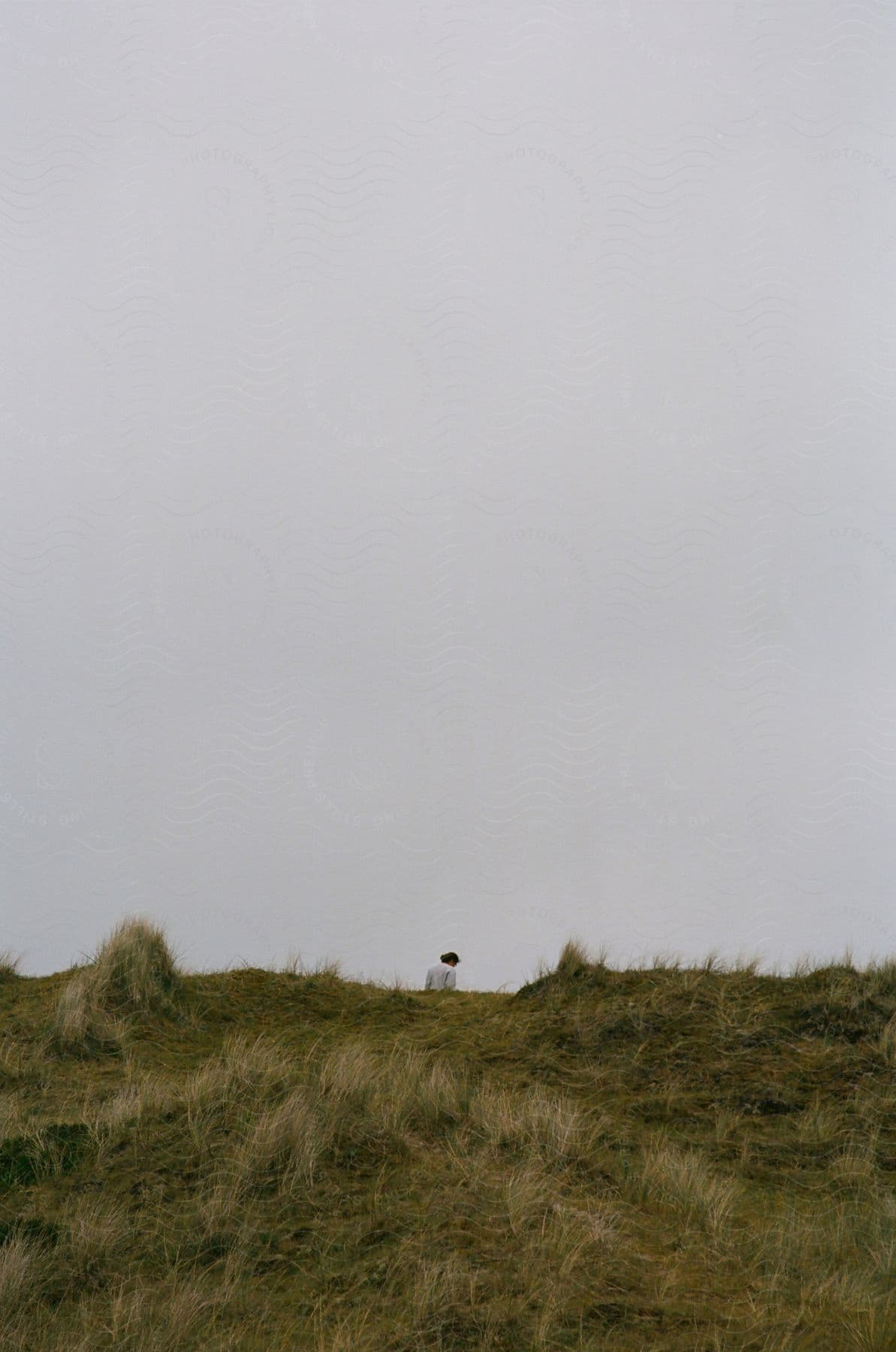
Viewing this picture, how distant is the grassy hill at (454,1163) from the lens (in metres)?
5.94

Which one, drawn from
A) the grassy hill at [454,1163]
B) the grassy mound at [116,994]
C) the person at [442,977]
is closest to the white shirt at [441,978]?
the person at [442,977]

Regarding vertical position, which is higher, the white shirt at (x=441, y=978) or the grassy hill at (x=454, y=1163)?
the white shirt at (x=441, y=978)

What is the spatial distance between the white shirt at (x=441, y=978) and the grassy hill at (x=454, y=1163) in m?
1.88

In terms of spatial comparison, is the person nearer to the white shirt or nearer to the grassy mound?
the white shirt

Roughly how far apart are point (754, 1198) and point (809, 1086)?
2.13 meters

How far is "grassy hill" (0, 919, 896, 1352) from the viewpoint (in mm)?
5938

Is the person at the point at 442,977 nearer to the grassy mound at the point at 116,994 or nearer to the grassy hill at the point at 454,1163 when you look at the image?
the grassy hill at the point at 454,1163

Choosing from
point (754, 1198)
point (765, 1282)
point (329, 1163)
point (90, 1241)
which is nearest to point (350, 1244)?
point (329, 1163)

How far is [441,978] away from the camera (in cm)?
1442

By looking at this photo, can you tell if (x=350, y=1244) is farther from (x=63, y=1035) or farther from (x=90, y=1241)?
(x=63, y=1035)

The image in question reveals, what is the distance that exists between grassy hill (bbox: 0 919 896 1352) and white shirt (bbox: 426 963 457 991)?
1877 mm

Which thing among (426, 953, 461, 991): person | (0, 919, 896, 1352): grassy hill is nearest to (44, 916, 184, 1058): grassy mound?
(0, 919, 896, 1352): grassy hill

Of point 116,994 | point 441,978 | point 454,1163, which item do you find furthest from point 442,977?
point 454,1163

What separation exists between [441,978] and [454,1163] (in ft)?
22.2
